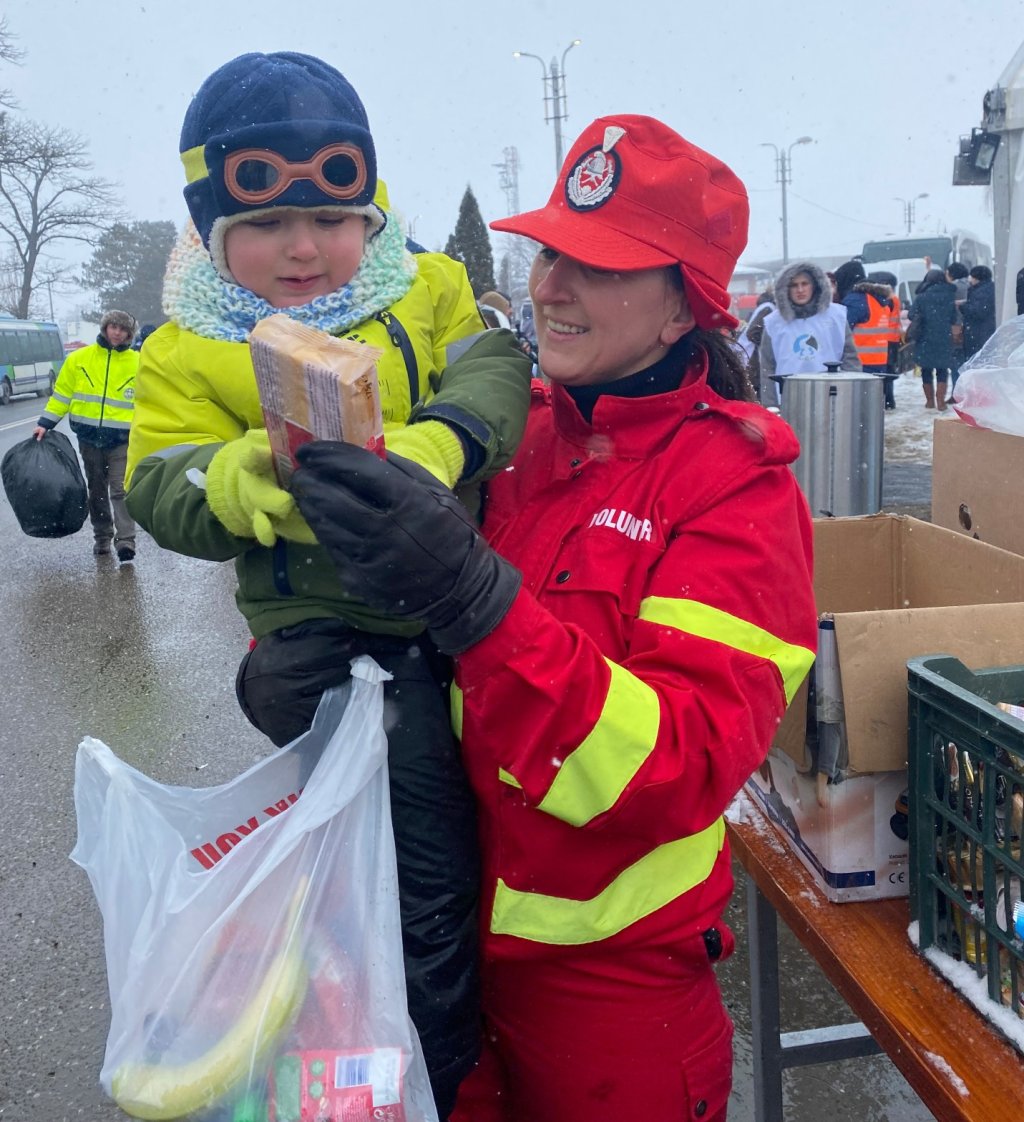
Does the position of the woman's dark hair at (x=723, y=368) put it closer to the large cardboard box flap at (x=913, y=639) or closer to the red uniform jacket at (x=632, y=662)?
the red uniform jacket at (x=632, y=662)

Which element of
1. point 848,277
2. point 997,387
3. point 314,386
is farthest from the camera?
point 848,277

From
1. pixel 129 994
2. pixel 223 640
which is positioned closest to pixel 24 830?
pixel 223 640

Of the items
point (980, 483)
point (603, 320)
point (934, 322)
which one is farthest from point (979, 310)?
point (603, 320)

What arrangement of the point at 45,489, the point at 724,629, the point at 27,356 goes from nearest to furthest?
1. the point at 724,629
2. the point at 45,489
3. the point at 27,356

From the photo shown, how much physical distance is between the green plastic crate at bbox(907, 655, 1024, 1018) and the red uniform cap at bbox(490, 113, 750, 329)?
62cm

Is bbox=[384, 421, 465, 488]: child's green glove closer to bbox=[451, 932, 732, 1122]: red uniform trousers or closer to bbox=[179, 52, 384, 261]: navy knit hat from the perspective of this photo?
bbox=[179, 52, 384, 261]: navy knit hat

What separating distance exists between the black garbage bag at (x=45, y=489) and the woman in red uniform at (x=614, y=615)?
5.83m

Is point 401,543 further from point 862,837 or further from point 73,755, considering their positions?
point 73,755

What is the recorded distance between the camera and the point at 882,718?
5.02 feet

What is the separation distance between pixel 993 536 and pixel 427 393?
4.36 ft

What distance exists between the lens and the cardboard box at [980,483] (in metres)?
2.14

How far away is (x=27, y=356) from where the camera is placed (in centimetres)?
2992

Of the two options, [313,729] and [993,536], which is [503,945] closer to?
[313,729]

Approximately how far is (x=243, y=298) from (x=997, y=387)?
1.60 m
